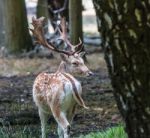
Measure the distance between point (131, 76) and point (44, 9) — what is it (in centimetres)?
1302

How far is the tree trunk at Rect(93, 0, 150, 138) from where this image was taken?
3.89 metres

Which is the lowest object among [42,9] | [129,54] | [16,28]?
[42,9]

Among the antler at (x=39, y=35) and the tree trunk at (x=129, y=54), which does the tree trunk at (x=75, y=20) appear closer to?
the antler at (x=39, y=35)

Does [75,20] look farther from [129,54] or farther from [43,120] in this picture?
[129,54]

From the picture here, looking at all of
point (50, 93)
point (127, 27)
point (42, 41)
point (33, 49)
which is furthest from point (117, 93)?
point (33, 49)

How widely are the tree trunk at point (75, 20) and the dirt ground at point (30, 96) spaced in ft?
2.73

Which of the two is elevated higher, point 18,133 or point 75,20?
point 18,133

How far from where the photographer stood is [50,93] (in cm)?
644

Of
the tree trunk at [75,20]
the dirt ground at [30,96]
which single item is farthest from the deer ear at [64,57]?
the tree trunk at [75,20]

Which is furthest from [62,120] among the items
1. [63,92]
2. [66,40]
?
[66,40]

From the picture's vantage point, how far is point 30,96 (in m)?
10.5

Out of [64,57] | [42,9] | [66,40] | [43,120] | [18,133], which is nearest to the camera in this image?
[18,133]

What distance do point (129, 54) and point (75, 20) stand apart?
950cm

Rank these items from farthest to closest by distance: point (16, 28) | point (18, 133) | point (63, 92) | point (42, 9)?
point (42, 9) < point (16, 28) < point (18, 133) < point (63, 92)
